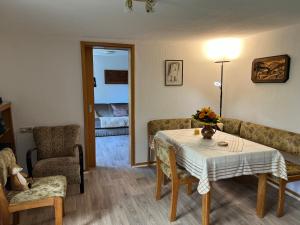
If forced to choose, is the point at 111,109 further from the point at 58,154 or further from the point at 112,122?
the point at 58,154

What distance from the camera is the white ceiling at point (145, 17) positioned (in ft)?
6.49

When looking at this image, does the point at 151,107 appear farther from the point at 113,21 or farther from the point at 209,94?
the point at 113,21

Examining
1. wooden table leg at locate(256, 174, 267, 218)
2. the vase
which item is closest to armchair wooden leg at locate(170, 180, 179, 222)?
the vase

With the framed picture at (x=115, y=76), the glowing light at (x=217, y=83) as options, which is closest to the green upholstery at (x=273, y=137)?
the glowing light at (x=217, y=83)

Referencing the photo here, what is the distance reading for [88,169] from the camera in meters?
3.72

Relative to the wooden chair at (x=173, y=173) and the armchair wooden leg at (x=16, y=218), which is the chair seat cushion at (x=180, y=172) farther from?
the armchair wooden leg at (x=16, y=218)

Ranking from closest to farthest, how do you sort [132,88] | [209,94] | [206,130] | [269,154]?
Result: [269,154], [206,130], [132,88], [209,94]

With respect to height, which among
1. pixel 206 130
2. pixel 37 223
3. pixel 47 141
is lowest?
pixel 37 223

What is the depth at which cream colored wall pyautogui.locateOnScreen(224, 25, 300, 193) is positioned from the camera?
2.84m

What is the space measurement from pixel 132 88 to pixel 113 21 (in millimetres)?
1359

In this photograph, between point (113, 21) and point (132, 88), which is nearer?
point (113, 21)

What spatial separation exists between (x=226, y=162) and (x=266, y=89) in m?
1.70

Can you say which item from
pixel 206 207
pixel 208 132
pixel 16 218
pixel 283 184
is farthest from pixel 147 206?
pixel 283 184

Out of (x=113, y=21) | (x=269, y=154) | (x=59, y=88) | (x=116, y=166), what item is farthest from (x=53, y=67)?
(x=269, y=154)
